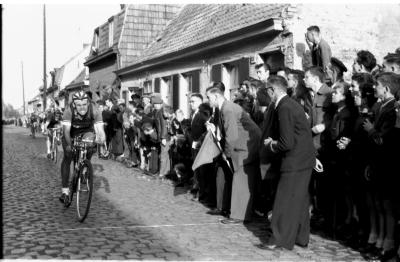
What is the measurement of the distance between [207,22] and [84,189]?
38.5 ft

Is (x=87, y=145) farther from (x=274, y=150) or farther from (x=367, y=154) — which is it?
(x=367, y=154)

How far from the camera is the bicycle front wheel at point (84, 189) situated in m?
6.83

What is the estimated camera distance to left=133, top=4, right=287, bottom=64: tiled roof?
1373cm

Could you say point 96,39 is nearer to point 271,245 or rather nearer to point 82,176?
point 82,176

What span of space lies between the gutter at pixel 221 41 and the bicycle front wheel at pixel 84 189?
6.99m

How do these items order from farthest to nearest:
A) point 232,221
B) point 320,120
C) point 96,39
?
point 96,39, point 232,221, point 320,120

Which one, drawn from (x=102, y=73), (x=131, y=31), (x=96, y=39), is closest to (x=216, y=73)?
(x=131, y=31)

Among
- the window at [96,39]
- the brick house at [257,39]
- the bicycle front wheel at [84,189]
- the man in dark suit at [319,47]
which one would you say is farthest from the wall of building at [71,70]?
the bicycle front wheel at [84,189]

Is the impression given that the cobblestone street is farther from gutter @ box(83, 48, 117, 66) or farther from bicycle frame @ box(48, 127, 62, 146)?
gutter @ box(83, 48, 117, 66)

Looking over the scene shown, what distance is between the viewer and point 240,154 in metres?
7.04

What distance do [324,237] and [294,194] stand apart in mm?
1166

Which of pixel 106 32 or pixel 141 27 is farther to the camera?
pixel 106 32

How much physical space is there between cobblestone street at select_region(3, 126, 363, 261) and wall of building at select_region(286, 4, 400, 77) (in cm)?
544

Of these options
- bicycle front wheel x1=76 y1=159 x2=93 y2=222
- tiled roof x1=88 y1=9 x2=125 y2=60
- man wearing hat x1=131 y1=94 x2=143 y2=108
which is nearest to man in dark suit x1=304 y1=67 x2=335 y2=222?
bicycle front wheel x1=76 y1=159 x2=93 y2=222
